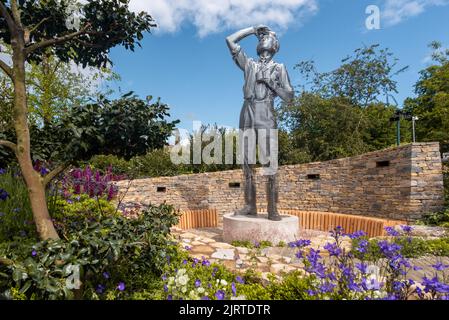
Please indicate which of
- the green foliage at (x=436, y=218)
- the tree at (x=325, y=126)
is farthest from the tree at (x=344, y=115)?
the green foliage at (x=436, y=218)

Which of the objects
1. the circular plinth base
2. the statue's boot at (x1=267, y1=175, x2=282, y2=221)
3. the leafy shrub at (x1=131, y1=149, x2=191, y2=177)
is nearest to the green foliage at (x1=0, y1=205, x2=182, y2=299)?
the circular plinth base

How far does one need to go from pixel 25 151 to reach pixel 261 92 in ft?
13.9

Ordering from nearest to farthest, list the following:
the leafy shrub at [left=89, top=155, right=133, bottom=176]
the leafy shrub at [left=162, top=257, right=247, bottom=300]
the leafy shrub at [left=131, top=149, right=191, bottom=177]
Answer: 1. the leafy shrub at [left=162, top=257, right=247, bottom=300]
2. the leafy shrub at [left=89, top=155, right=133, bottom=176]
3. the leafy shrub at [left=131, top=149, right=191, bottom=177]

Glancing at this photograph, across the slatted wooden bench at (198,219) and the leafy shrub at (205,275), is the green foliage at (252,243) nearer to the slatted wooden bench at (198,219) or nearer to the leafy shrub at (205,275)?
the leafy shrub at (205,275)

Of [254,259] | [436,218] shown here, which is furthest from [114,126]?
[436,218]

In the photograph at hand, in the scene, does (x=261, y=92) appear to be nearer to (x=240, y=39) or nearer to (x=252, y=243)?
(x=240, y=39)

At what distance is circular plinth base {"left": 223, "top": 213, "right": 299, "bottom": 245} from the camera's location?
502 cm

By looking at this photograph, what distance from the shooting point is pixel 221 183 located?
988 cm

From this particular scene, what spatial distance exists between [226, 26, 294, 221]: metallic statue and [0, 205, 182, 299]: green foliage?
9.73ft

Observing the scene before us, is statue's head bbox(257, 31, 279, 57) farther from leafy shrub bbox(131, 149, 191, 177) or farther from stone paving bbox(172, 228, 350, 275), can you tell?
leafy shrub bbox(131, 149, 191, 177)

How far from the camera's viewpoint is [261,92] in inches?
214

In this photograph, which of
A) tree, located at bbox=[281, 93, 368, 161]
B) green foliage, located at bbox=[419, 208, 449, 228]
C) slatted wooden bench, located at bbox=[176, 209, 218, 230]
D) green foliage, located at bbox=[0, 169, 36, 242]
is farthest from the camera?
tree, located at bbox=[281, 93, 368, 161]
